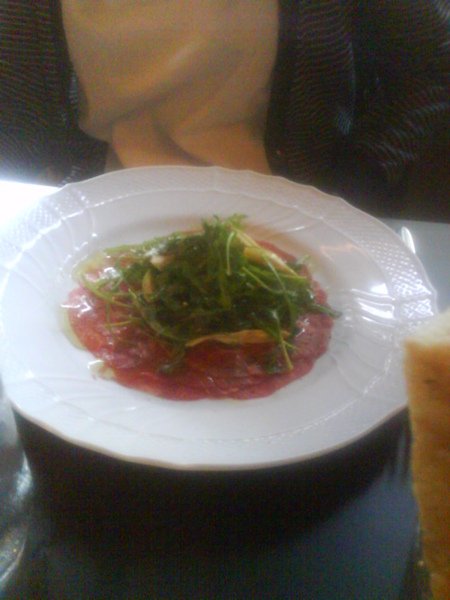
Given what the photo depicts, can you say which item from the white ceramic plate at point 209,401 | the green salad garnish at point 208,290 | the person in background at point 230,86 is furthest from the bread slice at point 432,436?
the person in background at point 230,86

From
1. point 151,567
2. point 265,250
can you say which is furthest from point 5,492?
point 265,250

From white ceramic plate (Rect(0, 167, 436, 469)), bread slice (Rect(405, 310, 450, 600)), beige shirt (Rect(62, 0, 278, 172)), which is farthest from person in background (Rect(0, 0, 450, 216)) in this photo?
bread slice (Rect(405, 310, 450, 600))

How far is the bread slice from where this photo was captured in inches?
14.8

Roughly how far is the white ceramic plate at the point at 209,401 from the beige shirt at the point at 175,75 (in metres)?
0.33

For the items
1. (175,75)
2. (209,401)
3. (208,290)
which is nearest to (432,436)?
(209,401)

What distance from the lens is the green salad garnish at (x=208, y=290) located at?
1118 millimetres

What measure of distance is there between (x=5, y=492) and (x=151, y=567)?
0.19m

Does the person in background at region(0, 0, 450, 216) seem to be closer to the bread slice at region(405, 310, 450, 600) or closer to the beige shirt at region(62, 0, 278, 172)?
the beige shirt at region(62, 0, 278, 172)

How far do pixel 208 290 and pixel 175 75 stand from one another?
77cm

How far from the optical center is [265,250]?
1253 millimetres

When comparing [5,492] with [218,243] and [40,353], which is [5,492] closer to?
[40,353]

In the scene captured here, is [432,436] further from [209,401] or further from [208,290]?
[208,290]

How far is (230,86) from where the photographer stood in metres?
1.69

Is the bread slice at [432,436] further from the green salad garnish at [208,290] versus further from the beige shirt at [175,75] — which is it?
the beige shirt at [175,75]
